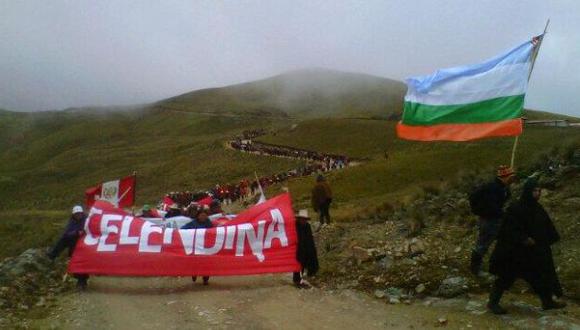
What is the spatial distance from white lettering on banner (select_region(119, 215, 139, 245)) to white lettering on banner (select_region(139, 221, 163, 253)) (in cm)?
13

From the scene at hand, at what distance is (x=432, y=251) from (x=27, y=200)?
84825 millimetres

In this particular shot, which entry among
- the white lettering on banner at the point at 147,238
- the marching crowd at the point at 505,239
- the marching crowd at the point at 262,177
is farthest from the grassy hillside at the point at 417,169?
the white lettering on banner at the point at 147,238

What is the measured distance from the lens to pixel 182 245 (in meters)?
11.6

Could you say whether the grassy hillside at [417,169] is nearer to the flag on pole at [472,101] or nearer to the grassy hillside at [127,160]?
the flag on pole at [472,101]

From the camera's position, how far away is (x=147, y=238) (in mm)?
11648

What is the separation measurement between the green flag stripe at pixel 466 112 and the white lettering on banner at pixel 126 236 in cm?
604

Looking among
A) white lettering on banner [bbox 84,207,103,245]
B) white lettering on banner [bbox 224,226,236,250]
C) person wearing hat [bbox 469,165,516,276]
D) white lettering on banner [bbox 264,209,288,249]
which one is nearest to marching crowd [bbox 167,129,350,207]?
white lettering on banner [bbox 264,209,288,249]

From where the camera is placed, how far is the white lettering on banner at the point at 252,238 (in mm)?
11781

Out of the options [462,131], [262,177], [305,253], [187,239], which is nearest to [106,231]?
[187,239]

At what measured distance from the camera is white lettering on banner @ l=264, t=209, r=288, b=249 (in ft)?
39.1

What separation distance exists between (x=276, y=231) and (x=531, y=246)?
542cm

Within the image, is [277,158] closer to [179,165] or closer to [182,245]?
[179,165]

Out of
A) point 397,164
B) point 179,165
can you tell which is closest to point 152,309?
point 397,164

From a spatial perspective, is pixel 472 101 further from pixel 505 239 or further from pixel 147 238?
pixel 147 238
